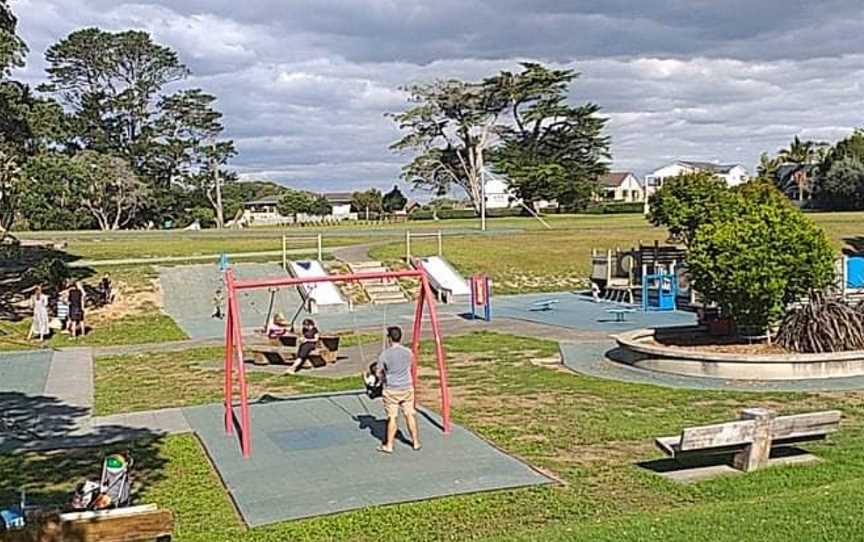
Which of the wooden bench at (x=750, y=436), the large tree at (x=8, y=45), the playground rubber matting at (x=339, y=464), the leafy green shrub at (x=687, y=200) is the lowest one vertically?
the playground rubber matting at (x=339, y=464)

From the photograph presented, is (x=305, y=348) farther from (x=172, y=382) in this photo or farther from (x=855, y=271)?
(x=855, y=271)

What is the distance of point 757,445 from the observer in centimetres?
966

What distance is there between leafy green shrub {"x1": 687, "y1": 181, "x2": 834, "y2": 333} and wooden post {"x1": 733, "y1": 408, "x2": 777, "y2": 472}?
643cm

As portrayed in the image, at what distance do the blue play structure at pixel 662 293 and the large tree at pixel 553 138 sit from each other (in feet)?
163

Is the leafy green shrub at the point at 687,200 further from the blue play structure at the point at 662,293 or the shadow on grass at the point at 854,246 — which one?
the shadow on grass at the point at 854,246

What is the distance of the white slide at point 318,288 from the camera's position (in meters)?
32.0

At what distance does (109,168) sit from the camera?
71.9 metres

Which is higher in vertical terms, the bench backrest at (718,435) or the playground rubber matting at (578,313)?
the bench backrest at (718,435)

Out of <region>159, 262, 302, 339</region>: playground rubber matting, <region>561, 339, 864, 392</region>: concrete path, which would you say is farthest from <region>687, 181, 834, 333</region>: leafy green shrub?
<region>159, 262, 302, 339</region>: playground rubber matting

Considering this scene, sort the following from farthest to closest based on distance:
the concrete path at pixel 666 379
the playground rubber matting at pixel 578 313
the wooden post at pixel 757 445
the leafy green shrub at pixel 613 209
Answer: the leafy green shrub at pixel 613 209 → the playground rubber matting at pixel 578 313 → the concrete path at pixel 666 379 → the wooden post at pixel 757 445

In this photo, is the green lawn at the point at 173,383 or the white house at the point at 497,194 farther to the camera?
the white house at the point at 497,194

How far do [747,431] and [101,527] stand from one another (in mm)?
5913

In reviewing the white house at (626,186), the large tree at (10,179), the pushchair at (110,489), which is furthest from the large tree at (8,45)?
the white house at (626,186)

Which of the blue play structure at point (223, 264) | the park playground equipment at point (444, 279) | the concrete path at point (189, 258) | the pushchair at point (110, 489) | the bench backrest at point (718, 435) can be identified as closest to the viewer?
the pushchair at point (110, 489)
